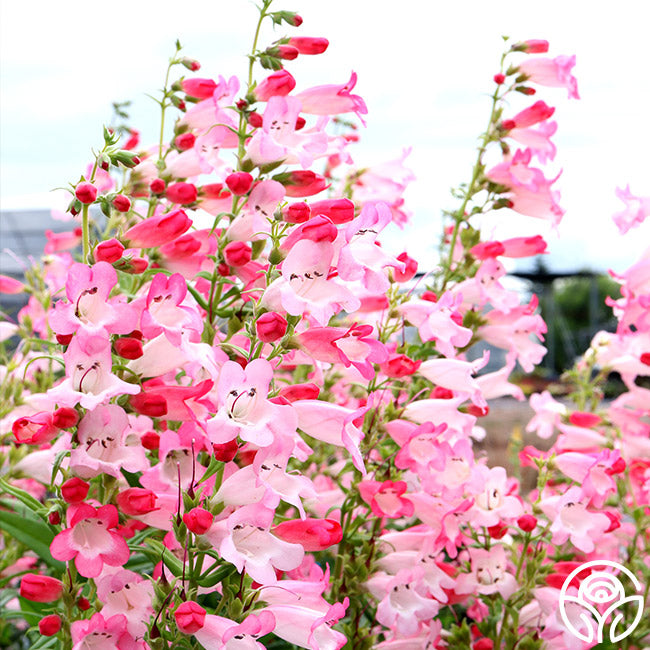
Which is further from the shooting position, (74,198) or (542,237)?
(542,237)

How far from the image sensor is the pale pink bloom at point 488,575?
1.05 metres

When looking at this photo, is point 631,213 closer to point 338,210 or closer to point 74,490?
point 338,210

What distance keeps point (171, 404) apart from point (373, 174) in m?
0.68

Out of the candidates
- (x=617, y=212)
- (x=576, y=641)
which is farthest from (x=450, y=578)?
(x=617, y=212)

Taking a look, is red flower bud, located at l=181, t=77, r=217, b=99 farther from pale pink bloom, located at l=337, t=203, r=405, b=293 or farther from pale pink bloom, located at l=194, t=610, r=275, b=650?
pale pink bloom, located at l=194, t=610, r=275, b=650

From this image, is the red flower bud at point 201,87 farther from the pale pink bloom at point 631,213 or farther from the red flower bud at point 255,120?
the pale pink bloom at point 631,213

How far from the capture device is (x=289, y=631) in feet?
2.39

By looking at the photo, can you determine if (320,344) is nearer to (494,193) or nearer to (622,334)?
(494,193)

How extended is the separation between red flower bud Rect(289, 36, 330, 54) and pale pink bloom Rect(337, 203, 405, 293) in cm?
30

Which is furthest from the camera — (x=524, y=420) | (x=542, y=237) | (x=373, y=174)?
(x=524, y=420)

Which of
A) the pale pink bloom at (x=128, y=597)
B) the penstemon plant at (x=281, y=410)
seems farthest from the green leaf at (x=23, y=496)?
the pale pink bloom at (x=128, y=597)

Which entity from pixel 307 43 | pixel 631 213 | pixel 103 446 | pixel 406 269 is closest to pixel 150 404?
pixel 103 446

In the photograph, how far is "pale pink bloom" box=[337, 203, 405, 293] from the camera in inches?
26.8

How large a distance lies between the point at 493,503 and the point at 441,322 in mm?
253
